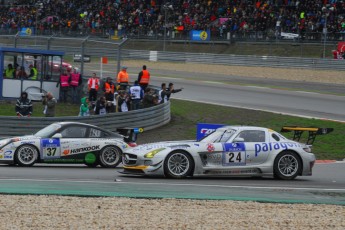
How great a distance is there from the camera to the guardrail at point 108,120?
2359 centimetres

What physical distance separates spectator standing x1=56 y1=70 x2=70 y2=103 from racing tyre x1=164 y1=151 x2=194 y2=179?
15226 millimetres

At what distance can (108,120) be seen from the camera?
967 inches

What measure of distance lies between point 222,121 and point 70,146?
9.46 metres

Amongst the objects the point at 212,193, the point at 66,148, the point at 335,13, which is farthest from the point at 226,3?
the point at 212,193

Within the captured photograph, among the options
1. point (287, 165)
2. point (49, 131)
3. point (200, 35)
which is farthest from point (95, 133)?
point (200, 35)

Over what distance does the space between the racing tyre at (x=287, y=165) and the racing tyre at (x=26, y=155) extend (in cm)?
546

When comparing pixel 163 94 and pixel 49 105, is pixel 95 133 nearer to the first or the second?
pixel 49 105

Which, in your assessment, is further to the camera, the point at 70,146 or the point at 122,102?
the point at 122,102

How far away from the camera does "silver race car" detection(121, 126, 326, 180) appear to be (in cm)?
1538

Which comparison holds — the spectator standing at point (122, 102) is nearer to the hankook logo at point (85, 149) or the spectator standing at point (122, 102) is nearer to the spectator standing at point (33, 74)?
the spectator standing at point (33, 74)

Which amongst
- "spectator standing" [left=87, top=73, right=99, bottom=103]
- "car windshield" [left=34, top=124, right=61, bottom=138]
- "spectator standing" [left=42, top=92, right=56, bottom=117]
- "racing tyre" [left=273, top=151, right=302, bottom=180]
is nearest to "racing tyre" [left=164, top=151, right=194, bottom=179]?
"racing tyre" [left=273, top=151, right=302, bottom=180]

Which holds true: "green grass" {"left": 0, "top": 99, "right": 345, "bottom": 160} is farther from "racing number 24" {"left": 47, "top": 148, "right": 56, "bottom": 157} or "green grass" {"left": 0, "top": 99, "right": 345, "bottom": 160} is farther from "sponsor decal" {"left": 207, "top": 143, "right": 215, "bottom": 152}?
"sponsor decal" {"left": 207, "top": 143, "right": 215, "bottom": 152}

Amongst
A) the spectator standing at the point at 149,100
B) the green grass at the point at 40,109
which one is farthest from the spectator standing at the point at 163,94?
the green grass at the point at 40,109

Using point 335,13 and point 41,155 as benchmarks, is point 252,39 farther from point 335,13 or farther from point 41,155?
point 41,155
